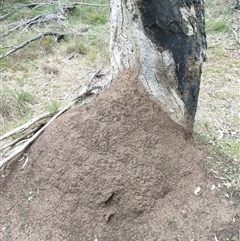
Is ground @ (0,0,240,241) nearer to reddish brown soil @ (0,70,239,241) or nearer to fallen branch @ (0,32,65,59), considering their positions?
reddish brown soil @ (0,70,239,241)

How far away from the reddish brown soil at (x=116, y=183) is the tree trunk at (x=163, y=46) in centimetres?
8

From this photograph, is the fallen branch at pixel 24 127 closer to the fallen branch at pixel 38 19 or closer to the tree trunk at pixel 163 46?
the tree trunk at pixel 163 46

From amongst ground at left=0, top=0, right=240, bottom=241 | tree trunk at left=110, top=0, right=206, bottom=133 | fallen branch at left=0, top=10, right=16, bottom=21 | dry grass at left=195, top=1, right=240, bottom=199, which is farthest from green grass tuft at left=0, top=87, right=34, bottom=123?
fallen branch at left=0, top=10, right=16, bottom=21

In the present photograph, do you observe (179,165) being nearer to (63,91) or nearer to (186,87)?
(186,87)

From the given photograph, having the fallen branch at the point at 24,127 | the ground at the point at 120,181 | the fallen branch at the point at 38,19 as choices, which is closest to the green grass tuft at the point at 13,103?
the fallen branch at the point at 24,127

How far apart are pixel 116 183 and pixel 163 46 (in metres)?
0.78

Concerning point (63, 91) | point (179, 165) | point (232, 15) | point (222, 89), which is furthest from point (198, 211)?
point (232, 15)

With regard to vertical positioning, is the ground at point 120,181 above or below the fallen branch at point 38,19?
below

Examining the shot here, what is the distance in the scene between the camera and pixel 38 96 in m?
4.17

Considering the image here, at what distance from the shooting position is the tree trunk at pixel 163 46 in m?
2.06

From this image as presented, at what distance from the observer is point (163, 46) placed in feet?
7.04

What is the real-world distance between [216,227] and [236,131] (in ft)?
4.68

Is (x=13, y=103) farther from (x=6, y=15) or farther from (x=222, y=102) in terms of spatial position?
(x=6, y=15)

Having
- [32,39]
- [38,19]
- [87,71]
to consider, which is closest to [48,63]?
[87,71]
